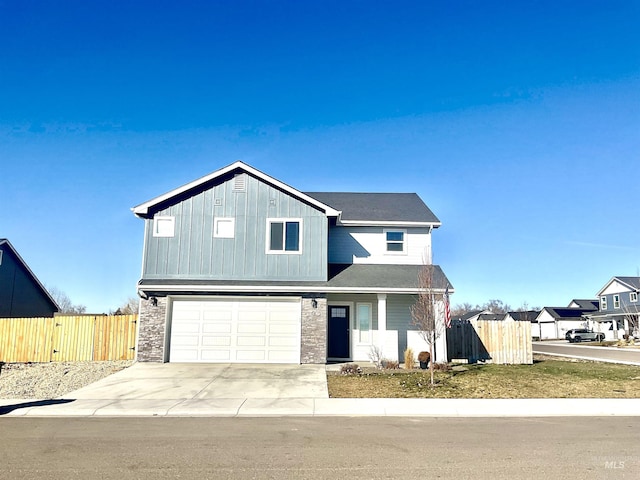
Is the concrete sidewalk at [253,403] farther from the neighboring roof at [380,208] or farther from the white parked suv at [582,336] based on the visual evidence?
the white parked suv at [582,336]

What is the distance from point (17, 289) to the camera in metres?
31.8

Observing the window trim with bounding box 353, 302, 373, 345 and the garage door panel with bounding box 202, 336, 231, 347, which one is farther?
the window trim with bounding box 353, 302, 373, 345

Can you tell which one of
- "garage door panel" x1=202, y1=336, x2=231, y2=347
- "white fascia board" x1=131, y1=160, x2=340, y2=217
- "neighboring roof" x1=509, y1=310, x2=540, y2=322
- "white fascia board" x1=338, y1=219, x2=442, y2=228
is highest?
"white fascia board" x1=131, y1=160, x2=340, y2=217

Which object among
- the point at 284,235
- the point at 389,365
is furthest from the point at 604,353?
the point at 284,235

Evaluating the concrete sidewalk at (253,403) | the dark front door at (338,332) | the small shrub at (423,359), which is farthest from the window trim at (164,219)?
the small shrub at (423,359)

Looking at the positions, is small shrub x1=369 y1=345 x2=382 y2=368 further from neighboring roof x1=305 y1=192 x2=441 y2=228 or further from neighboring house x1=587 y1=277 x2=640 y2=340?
neighboring house x1=587 y1=277 x2=640 y2=340

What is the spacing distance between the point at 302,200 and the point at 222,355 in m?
7.00

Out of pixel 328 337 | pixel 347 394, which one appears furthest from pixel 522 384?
pixel 328 337

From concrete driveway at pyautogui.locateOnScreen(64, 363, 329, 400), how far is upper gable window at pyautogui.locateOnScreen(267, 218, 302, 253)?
4689mm

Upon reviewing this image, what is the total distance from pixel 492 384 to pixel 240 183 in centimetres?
1226

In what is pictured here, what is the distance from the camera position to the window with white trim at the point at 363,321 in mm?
20016

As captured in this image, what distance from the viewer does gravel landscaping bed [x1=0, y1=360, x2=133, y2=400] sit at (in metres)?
14.3

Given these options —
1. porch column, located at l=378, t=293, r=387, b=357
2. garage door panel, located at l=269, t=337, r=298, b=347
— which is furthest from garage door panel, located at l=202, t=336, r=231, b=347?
porch column, located at l=378, t=293, r=387, b=357

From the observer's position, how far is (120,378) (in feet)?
51.9
